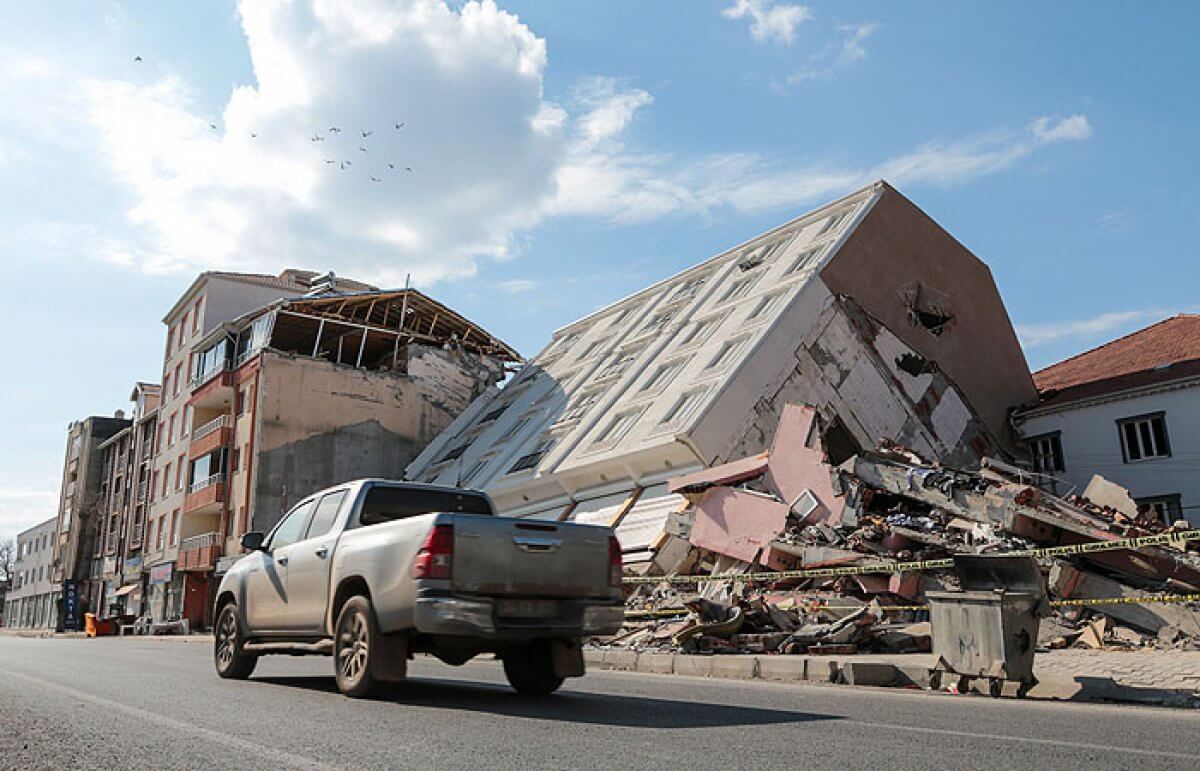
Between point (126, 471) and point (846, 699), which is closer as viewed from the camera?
point (846, 699)

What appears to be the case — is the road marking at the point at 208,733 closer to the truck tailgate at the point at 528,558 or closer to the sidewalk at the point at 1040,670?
the truck tailgate at the point at 528,558

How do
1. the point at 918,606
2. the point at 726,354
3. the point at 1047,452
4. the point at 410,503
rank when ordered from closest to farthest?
the point at 410,503
the point at 918,606
the point at 726,354
the point at 1047,452

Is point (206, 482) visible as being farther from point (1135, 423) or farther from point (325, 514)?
point (1135, 423)

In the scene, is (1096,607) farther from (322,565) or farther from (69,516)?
(69,516)

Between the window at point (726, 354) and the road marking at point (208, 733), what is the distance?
18.8 m

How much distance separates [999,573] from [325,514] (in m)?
6.54

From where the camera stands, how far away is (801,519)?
17969mm

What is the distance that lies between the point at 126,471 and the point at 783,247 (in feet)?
141

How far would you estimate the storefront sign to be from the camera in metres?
42.1

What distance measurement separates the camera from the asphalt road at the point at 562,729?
4.69 meters

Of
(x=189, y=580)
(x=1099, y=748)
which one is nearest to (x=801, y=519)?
(x=1099, y=748)

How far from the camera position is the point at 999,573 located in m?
9.11

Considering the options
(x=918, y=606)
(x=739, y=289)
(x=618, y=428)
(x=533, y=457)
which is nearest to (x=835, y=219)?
(x=739, y=289)

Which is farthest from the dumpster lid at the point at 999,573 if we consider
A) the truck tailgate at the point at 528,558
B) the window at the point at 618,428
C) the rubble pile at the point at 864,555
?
the window at the point at 618,428
